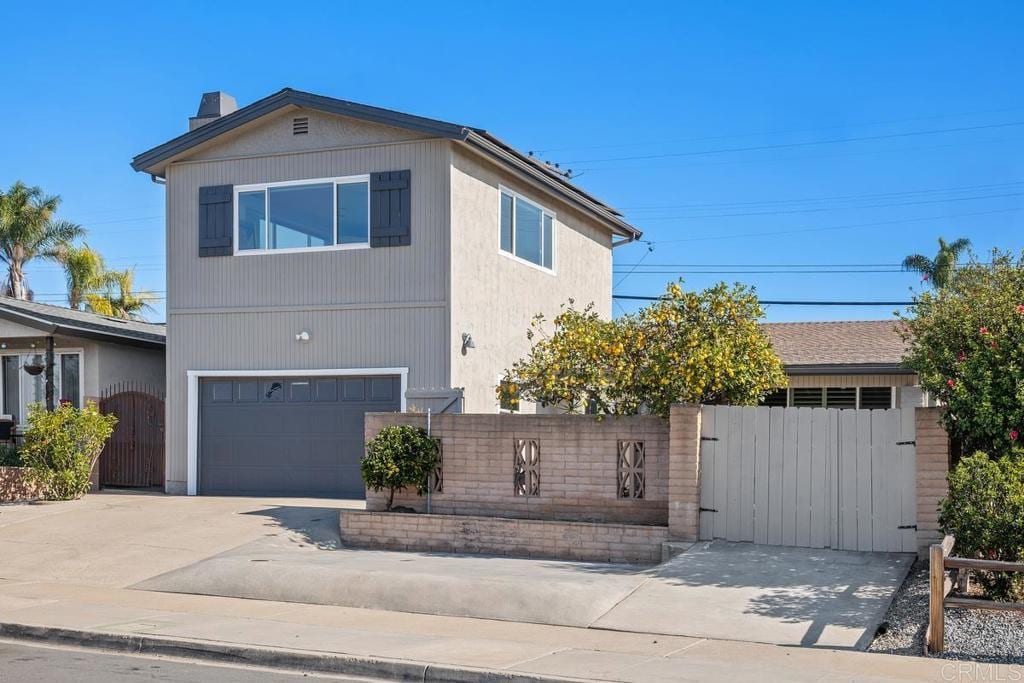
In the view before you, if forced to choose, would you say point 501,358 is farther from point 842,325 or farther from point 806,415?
point 842,325

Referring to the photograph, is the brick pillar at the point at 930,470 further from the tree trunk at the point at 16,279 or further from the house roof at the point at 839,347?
the tree trunk at the point at 16,279

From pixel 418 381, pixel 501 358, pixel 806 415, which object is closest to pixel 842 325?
pixel 501 358

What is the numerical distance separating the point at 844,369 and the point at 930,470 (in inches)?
498

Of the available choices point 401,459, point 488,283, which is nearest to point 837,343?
point 488,283

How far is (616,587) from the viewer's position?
1155cm

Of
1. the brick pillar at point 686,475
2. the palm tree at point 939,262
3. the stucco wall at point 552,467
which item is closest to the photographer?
the brick pillar at point 686,475

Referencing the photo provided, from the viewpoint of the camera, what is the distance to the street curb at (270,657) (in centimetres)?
862

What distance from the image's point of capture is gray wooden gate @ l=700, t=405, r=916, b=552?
1227cm

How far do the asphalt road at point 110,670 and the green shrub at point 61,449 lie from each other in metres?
8.61

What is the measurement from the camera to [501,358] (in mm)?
19422

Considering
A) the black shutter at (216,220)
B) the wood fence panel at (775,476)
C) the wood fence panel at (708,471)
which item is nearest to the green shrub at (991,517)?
the wood fence panel at (775,476)

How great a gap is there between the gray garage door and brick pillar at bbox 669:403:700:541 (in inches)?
242

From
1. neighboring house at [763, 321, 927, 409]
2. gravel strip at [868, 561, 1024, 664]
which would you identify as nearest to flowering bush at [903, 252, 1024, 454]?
gravel strip at [868, 561, 1024, 664]

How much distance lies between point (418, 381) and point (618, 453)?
4.80m
